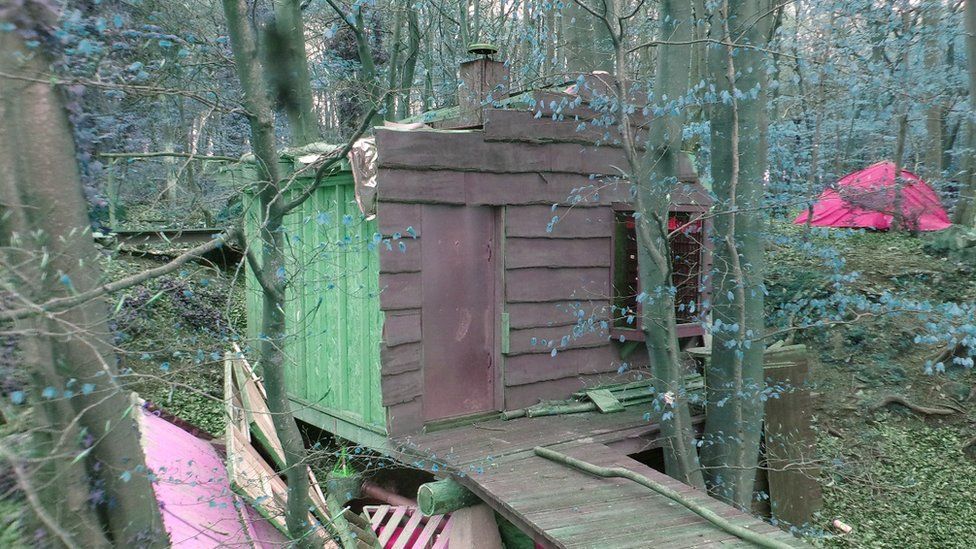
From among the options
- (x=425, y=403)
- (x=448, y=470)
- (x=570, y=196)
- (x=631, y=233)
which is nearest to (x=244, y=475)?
(x=425, y=403)

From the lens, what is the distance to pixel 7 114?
2.79 meters

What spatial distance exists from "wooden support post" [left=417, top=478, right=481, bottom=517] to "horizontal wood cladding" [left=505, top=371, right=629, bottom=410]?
1.62 m

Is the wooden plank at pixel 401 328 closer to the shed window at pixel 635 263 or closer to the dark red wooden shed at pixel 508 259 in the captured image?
the dark red wooden shed at pixel 508 259

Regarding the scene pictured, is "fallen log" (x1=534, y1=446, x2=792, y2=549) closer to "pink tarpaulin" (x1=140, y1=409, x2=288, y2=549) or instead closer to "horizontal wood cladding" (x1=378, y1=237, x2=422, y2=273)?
"horizontal wood cladding" (x1=378, y1=237, x2=422, y2=273)

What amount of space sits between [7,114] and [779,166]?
9.13 m

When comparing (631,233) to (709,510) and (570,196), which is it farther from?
(709,510)

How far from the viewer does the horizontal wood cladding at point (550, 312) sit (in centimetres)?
679

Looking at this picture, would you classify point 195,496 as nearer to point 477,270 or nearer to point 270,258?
point 270,258

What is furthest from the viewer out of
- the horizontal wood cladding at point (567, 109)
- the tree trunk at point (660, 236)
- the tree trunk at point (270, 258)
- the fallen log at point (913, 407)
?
the fallen log at point (913, 407)

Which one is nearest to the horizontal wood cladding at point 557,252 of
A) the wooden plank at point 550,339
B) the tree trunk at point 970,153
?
the wooden plank at point 550,339

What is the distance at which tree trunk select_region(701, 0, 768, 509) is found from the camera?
5.85 m

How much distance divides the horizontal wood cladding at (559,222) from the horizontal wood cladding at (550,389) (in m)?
1.55

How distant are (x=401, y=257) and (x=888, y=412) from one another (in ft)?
21.7

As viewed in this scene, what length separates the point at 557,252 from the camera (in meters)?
7.06
